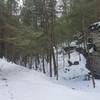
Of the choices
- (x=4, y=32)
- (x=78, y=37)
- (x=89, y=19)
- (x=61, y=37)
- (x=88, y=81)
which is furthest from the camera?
(x=78, y=37)

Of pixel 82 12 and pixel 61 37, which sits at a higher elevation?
pixel 82 12

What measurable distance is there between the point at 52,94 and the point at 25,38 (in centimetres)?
1030

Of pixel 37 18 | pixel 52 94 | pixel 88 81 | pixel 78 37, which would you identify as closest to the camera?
pixel 52 94

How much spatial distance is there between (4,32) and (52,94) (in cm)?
1091

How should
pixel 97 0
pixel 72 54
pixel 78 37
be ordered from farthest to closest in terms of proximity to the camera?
pixel 72 54, pixel 78 37, pixel 97 0

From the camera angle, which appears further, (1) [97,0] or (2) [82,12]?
(1) [97,0]

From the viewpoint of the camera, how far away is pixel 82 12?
30188 millimetres

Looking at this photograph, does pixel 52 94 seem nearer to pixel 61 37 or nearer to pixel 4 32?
pixel 4 32

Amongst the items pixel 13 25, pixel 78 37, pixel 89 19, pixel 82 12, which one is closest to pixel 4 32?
pixel 13 25

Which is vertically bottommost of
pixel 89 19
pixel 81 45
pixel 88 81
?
pixel 88 81

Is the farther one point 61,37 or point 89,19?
point 61,37

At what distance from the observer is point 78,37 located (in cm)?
4472

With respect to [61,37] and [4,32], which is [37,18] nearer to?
[61,37]

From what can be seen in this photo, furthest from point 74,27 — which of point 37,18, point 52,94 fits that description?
point 52,94
